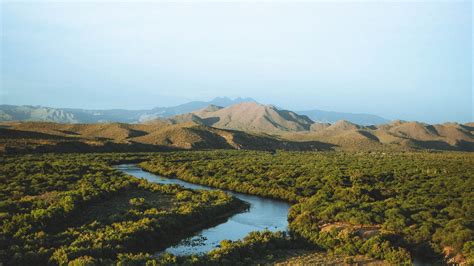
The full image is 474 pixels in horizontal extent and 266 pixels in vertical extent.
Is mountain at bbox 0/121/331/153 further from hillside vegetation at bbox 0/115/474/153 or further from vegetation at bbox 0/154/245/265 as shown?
vegetation at bbox 0/154/245/265

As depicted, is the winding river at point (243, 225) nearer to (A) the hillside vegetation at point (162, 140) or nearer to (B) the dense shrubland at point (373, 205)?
(B) the dense shrubland at point (373, 205)

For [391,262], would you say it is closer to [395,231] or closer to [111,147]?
[395,231]

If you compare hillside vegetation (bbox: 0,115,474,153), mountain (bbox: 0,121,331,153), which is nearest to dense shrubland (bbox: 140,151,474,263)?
mountain (bbox: 0,121,331,153)

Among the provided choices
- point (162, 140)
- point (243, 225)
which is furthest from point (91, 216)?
point (162, 140)

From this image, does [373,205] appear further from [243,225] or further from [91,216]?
[91,216]

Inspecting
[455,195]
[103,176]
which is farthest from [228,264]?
[103,176]
